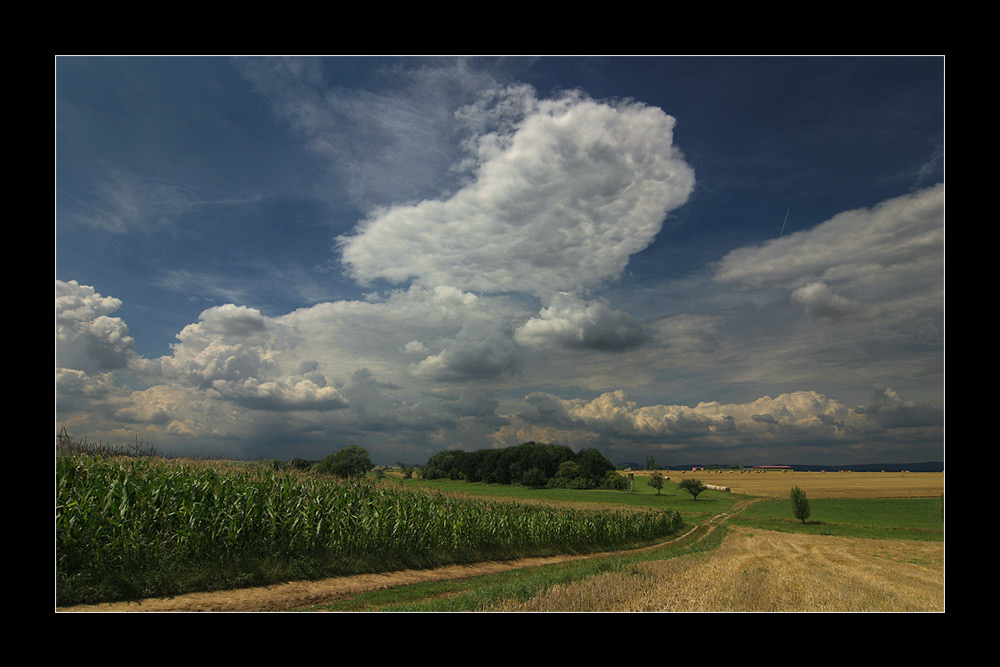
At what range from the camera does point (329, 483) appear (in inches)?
573

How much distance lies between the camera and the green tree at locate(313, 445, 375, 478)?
16141 mm

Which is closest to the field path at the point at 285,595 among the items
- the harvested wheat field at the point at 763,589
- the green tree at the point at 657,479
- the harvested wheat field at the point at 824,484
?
the harvested wheat field at the point at 763,589

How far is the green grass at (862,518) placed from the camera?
24672mm

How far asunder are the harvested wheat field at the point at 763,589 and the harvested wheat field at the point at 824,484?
7.29 metres

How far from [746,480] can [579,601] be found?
77.2 m

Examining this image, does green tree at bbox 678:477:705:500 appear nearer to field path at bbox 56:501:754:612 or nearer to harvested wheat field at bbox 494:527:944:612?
harvested wheat field at bbox 494:527:944:612

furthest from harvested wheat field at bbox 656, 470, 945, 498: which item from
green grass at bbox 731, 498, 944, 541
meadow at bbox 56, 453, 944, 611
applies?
meadow at bbox 56, 453, 944, 611

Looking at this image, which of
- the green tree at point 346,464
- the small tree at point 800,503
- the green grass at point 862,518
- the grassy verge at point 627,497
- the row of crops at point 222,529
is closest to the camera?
the row of crops at point 222,529

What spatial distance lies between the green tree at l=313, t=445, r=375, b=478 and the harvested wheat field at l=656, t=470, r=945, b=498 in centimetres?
2100

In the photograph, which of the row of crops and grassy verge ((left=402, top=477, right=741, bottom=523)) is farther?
grassy verge ((left=402, top=477, right=741, bottom=523))

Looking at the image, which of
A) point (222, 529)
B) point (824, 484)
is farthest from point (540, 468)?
point (222, 529)

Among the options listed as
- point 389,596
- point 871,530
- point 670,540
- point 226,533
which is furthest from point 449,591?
point 871,530

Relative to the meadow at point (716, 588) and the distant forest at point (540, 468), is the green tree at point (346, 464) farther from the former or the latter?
the distant forest at point (540, 468)

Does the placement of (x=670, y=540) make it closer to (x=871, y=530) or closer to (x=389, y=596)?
(x=871, y=530)
